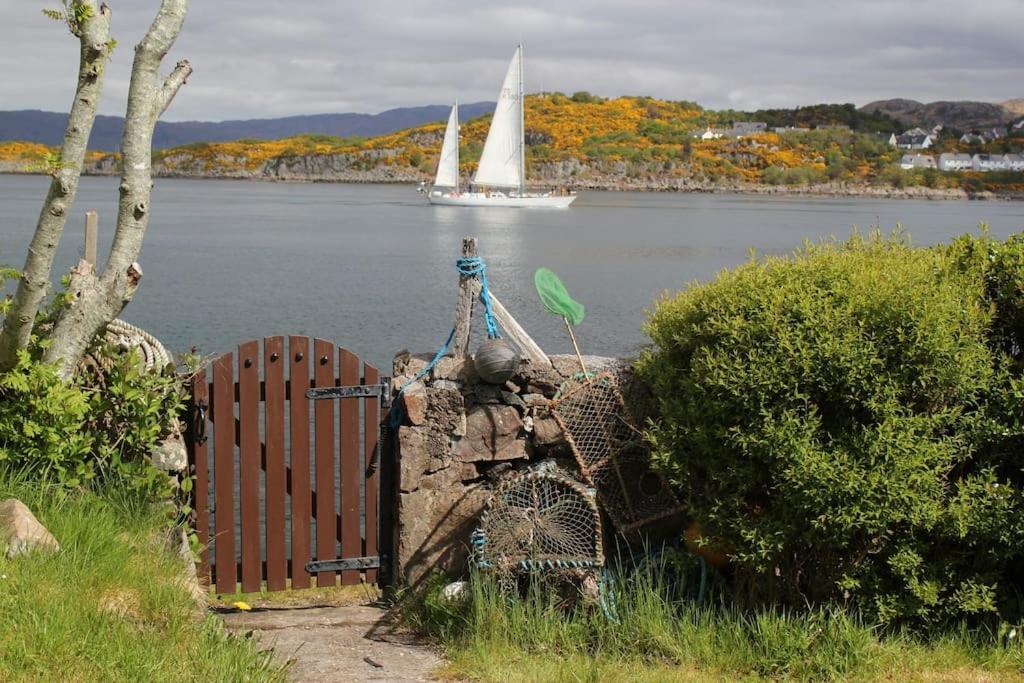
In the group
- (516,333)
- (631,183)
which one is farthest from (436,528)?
(631,183)

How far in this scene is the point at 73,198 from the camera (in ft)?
23.8

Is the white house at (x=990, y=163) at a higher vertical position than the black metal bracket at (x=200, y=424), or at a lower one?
higher

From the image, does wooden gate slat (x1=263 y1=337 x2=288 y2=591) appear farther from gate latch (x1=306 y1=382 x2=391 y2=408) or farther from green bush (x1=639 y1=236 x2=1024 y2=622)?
green bush (x1=639 y1=236 x2=1024 y2=622)

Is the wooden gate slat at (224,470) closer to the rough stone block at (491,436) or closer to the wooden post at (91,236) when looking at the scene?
the wooden post at (91,236)

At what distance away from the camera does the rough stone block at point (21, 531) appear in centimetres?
608

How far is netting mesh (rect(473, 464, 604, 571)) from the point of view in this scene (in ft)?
22.9

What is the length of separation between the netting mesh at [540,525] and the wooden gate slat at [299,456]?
4.91 feet

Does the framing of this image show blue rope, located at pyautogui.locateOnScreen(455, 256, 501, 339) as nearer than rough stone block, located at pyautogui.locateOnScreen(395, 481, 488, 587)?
No

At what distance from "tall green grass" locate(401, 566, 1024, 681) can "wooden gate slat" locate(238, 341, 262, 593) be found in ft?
5.55

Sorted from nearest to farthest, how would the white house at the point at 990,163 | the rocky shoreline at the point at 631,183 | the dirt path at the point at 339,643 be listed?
the dirt path at the point at 339,643, the rocky shoreline at the point at 631,183, the white house at the point at 990,163

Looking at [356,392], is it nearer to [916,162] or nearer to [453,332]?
[453,332]

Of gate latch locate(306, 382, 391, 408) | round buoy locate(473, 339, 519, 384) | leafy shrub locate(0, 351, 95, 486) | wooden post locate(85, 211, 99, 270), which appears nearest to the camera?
leafy shrub locate(0, 351, 95, 486)

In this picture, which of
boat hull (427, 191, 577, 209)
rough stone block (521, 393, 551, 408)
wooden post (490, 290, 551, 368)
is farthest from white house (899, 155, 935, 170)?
rough stone block (521, 393, 551, 408)

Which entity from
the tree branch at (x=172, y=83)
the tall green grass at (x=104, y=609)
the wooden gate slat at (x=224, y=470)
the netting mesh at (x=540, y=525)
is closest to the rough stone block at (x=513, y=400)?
the netting mesh at (x=540, y=525)
